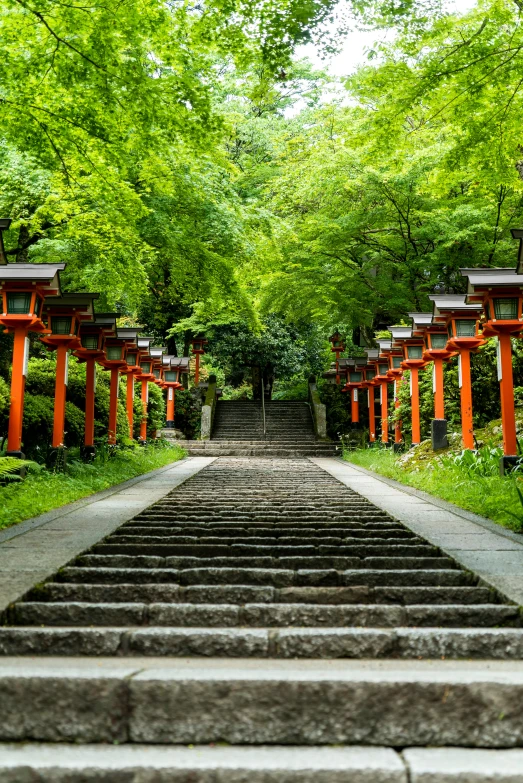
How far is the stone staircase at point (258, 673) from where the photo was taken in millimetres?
2393

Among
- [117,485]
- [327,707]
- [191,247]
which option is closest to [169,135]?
[117,485]

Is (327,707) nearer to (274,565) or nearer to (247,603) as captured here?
(247,603)

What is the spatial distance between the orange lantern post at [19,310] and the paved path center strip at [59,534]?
1647 millimetres

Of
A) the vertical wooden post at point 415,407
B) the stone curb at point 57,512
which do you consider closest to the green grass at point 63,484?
the stone curb at point 57,512

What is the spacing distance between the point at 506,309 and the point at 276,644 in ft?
26.8

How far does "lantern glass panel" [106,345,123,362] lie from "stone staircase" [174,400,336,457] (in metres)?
6.55

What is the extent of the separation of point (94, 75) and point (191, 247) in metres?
6.79

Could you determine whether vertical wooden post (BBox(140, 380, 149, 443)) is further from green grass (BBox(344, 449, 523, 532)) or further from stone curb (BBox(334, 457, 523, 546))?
stone curb (BBox(334, 457, 523, 546))

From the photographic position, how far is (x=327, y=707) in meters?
2.60

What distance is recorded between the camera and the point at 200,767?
230 centimetres

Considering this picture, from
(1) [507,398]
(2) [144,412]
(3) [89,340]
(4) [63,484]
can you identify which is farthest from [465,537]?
(2) [144,412]

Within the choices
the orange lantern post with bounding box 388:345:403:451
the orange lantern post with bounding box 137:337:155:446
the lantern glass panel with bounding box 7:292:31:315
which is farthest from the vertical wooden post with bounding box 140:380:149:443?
the lantern glass panel with bounding box 7:292:31:315

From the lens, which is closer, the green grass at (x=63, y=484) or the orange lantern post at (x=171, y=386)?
the green grass at (x=63, y=484)

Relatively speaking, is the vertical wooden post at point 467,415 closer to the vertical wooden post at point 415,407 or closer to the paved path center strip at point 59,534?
the vertical wooden post at point 415,407
